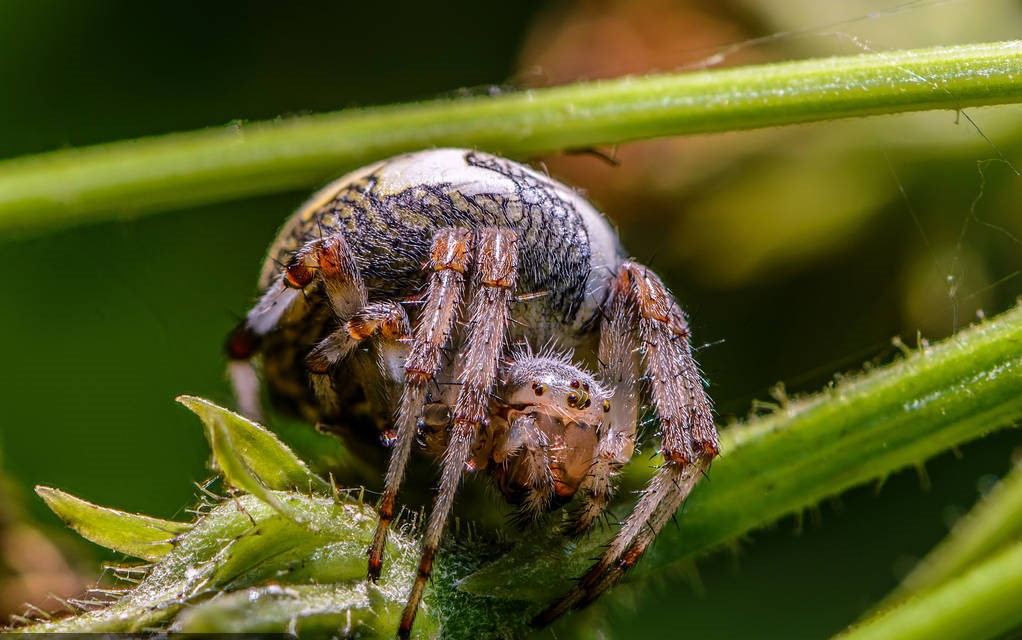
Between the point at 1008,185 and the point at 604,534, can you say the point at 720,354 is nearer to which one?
the point at 604,534

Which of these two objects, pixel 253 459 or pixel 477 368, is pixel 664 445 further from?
pixel 253 459

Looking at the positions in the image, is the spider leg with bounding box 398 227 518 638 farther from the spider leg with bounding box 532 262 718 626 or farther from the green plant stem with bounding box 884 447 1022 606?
the green plant stem with bounding box 884 447 1022 606

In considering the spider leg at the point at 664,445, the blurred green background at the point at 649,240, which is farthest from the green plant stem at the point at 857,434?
the blurred green background at the point at 649,240

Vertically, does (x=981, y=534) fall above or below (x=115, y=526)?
below

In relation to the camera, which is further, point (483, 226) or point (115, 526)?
point (483, 226)

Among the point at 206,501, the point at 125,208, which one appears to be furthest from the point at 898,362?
the point at 125,208

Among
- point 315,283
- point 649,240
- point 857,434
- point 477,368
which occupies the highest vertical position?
point 649,240

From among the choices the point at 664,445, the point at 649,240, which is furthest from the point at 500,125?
the point at 649,240
